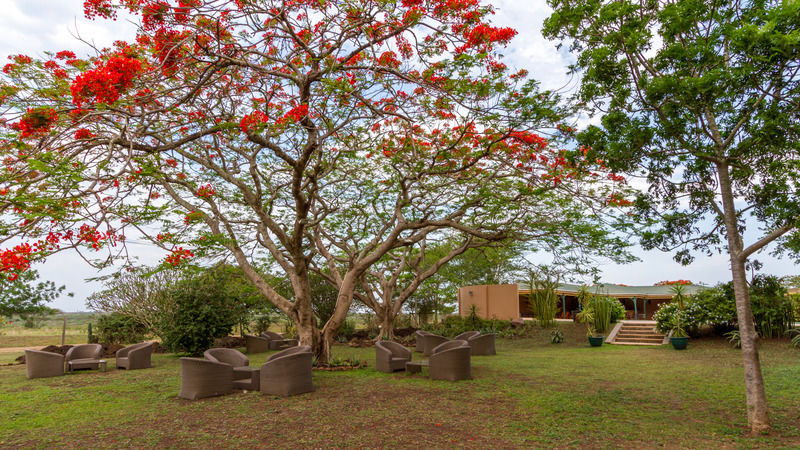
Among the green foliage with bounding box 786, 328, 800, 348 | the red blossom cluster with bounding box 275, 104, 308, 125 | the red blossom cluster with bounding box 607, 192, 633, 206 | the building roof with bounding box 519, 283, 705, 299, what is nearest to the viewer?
the red blossom cluster with bounding box 275, 104, 308, 125

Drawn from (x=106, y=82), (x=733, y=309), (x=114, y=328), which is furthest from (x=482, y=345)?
(x=114, y=328)

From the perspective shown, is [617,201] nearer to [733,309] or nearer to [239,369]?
[733,309]

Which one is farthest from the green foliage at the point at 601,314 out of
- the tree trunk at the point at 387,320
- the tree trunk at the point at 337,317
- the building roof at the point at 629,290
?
the tree trunk at the point at 337,317

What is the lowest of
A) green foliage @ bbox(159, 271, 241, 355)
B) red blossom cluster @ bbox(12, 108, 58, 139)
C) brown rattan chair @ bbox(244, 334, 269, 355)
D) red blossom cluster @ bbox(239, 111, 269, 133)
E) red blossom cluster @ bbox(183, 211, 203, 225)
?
brown rattan chair @ bbox(244, 334, 269, 355)

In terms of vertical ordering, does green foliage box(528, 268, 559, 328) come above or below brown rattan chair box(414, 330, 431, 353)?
above

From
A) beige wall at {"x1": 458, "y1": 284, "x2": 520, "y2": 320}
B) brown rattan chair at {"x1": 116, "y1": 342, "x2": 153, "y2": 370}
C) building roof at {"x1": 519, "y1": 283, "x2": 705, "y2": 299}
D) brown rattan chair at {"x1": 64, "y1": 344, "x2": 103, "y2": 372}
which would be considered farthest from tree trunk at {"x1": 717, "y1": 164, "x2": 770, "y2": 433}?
building roof at {"x1": 519, "y1": 283, "x2": 705, "y2": 299}

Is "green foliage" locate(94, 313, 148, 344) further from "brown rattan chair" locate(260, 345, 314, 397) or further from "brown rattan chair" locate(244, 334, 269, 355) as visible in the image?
"brown rattan chair" locate(260, 345, 314, 397)

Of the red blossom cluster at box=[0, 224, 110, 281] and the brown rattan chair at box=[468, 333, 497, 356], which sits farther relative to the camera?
the brown rattan chair at box=[468, 333, 497, 356]

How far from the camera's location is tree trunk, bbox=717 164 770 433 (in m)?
4.91

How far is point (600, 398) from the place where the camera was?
21.8 ft

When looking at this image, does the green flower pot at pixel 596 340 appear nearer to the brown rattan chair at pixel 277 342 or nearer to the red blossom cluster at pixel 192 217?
the brown rattan chair at pixel 277 342

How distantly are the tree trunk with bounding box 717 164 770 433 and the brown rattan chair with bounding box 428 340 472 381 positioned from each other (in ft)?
13.8

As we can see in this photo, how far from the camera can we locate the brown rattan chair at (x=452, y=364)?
8234 millimetres

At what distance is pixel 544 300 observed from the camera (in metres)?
17.4
